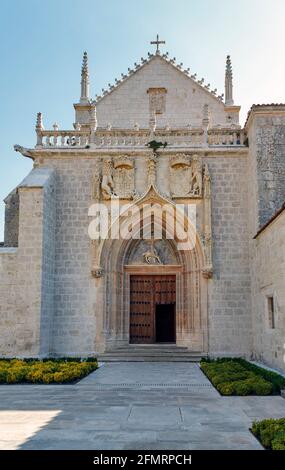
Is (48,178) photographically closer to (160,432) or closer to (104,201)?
(104,201)

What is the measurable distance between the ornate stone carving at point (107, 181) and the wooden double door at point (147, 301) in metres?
2.72

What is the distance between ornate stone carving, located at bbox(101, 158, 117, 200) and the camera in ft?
46.5

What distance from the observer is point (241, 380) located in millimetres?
8812

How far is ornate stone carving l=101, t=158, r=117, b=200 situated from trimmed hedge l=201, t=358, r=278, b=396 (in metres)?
5.86

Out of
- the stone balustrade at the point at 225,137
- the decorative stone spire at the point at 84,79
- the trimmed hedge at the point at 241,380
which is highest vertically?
the decorative stone spire at the point at 84,79

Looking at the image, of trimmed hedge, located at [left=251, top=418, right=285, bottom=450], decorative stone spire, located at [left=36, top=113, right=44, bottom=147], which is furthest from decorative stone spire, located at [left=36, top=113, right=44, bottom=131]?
trimmed hedge, located at [left=251, top=418, right=285, bottom=450]

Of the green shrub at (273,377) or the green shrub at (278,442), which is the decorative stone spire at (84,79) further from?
the green shrub at (278,442)

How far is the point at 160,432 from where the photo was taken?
5281mm

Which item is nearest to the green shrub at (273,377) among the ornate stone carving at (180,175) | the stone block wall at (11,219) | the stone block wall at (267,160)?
the stone block wall at (267,160)

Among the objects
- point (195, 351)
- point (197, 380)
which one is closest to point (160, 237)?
point (195, 351)

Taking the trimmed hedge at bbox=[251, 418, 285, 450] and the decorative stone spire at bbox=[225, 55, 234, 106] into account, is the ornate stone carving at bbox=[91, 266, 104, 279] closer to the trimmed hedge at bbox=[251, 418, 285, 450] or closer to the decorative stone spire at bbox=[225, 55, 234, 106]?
the decorative stone spire at bbox=[225, 55, 234, 106]

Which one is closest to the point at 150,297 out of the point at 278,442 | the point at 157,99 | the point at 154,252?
the point at 154,252

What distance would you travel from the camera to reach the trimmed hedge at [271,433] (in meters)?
4.58
